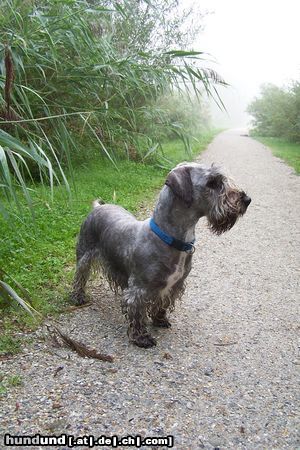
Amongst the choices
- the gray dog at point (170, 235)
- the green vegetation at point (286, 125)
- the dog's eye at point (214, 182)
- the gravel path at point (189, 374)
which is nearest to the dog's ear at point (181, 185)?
the gray dog at point (170, 235)

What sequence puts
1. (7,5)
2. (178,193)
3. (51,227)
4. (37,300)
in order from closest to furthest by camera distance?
(178,193)
(37,300)
(7,5)
(51,227)

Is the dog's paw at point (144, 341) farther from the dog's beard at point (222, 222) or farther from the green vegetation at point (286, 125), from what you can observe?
the green vegetation at point (286, 125)

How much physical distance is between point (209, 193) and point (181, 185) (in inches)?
8.9

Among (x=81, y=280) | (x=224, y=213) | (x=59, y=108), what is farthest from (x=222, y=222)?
(x=59, y=108)

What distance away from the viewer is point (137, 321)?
11.2 feet

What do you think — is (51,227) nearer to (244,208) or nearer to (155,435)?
(244,208)

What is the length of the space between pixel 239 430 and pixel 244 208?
1.56m

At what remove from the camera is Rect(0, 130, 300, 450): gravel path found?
2514mm

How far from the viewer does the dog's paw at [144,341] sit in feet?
11.2

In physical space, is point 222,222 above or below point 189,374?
above

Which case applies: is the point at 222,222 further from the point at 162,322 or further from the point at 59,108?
the point at 59,108

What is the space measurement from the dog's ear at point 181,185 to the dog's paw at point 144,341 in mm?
1098

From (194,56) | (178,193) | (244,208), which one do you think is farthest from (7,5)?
(244,208)

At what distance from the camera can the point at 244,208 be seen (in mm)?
3322
